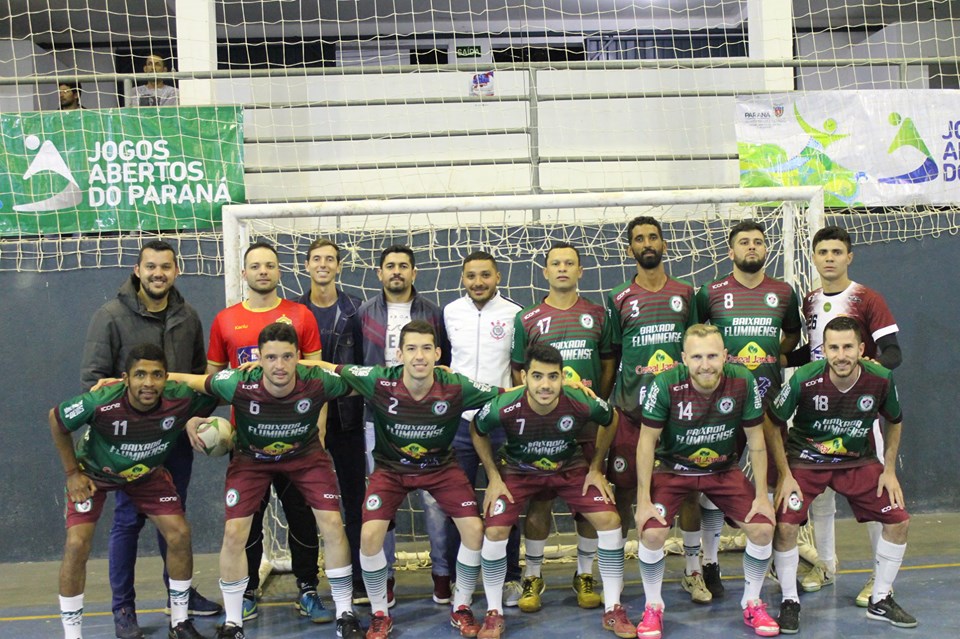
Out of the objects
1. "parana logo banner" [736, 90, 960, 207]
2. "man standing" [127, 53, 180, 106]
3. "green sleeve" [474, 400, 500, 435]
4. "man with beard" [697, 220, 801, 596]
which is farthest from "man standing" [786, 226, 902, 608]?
"man standing" [127, 53, 180, 106]

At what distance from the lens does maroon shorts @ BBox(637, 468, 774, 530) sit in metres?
4.65

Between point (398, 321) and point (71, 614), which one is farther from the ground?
point (398, 321)

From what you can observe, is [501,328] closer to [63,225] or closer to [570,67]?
[570,67]

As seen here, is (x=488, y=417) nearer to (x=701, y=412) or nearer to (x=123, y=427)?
(x=701, y=412)

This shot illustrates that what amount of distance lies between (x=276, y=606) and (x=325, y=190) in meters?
3.75

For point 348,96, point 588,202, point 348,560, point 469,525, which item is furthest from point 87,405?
point 348,96

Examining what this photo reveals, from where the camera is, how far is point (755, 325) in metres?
4.92

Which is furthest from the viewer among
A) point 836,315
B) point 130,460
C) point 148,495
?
point 836,315

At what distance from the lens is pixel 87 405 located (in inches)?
173

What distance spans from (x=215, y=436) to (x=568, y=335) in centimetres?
185

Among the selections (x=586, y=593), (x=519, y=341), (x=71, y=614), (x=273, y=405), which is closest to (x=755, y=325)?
(x=519, y=341)

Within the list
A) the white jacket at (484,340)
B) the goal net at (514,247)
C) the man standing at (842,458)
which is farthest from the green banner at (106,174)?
the man standing at (842,458)

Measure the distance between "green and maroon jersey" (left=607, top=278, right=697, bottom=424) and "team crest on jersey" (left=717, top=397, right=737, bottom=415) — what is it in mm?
406

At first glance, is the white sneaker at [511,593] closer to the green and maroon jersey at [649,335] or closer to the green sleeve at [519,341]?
the green and maroon jersey at [649,335]
